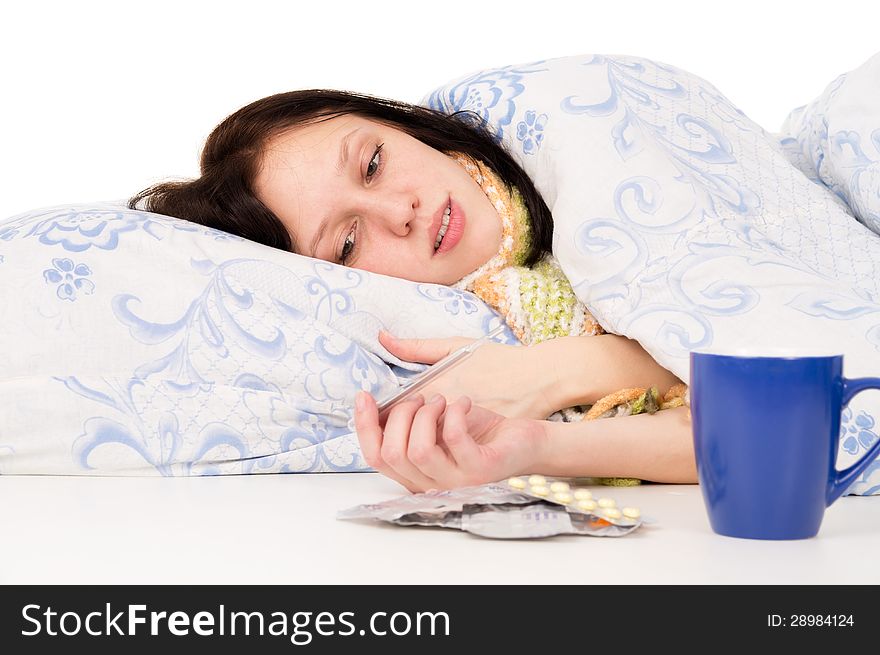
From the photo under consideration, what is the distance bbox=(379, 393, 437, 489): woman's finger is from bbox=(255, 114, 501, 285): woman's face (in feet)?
1.57

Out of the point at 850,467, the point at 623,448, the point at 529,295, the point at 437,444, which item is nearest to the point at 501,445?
the point at 437,444

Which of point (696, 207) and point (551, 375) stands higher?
point (696, 207)

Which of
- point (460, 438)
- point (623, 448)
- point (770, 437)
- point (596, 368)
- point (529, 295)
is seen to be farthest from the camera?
point (529, 295)

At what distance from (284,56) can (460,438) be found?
1.75 meters

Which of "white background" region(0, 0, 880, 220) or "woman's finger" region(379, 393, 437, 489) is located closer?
"woman's finger" region(379, 393, 437, 489)

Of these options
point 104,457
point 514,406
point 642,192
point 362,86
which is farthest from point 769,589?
point 362,86

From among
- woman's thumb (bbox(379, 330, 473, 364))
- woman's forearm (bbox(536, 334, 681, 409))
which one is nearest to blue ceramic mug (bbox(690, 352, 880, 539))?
woman's forearm (bbox(536, 334, 681, 409))

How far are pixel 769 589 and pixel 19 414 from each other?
83cm

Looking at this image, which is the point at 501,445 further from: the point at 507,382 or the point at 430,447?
the point at 507,382

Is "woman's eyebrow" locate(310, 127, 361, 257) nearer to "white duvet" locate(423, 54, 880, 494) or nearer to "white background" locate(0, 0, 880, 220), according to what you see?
"white duvet" locate(423, 54, 880, 494)

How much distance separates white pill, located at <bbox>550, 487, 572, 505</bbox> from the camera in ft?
2.66

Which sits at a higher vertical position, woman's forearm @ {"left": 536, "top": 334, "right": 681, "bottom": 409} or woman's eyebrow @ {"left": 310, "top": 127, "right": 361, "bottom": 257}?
woman's eyebrow @ {"left": 310, "top": 127, "right": 361, "bottom": 257}

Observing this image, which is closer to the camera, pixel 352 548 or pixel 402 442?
pixel 352 548

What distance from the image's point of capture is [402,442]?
0.87 metres
